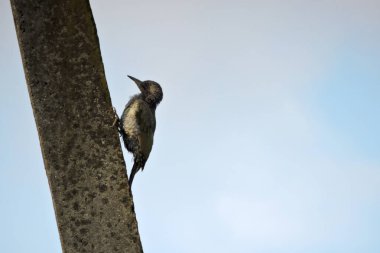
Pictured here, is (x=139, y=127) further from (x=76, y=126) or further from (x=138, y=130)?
(x=76, y=126)

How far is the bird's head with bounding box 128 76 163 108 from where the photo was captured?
5.50 metres

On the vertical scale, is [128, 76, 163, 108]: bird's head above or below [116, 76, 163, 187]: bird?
above

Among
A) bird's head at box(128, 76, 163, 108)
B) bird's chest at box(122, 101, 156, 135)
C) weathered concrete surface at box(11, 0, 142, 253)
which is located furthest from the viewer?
bird's head at box(128, 76, 163, 108)

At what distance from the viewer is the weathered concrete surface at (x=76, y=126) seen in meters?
2.51

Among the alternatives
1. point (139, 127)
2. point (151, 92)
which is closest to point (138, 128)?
point (139, 127)

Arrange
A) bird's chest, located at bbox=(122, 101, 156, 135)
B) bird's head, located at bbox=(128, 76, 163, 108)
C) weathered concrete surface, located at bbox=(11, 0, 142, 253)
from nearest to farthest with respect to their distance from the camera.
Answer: weathered concrete surface, located at bbox=(11, 0, 142, 253) → bird's chest, located at bbox=(122, 101, 156, 135) → bird's head, located at bbox=(128, 76, 163, 108)

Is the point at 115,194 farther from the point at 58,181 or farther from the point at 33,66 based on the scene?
the point at 33,66

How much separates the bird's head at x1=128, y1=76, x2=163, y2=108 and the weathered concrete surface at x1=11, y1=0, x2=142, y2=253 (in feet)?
9.39

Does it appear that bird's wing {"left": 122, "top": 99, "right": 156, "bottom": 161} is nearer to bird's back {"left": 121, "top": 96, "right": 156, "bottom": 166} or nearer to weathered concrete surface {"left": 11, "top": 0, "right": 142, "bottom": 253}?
bird's back {"left": 121, "top": 96, "right": 156, "bottom": 166}

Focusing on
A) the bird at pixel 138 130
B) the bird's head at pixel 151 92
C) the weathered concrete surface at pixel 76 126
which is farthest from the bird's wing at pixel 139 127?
the weathered concrete surface at pixel 76 126

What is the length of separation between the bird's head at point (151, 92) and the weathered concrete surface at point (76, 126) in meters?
2.86

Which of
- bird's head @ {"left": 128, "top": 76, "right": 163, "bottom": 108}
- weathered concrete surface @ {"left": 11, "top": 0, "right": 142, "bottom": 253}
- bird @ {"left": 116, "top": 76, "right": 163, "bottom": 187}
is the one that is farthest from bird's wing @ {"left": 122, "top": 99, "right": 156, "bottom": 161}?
weathered concrete surface @ {"left": 11, "top": 0, "right": 142, "bottom": 253}

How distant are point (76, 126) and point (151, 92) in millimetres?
3028

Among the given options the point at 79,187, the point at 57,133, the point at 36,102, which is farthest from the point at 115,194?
the point at 36,102
